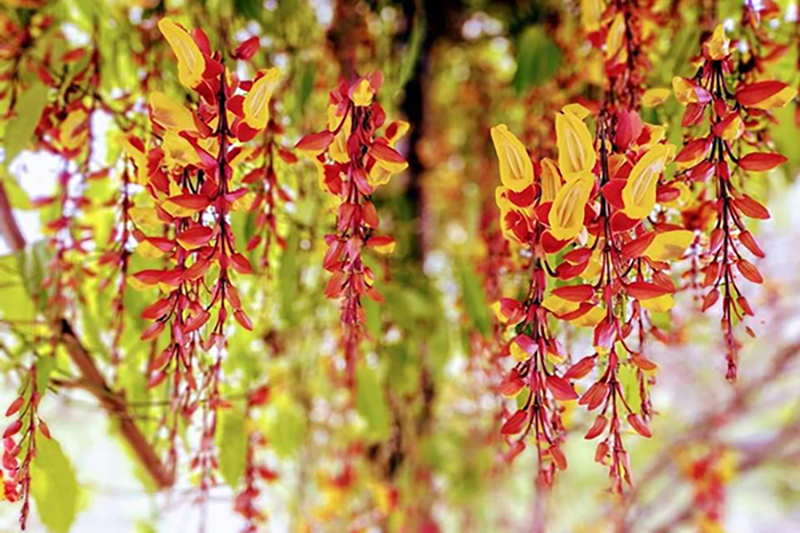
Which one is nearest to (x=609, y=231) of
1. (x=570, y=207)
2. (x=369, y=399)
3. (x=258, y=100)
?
(x=570, y=207)

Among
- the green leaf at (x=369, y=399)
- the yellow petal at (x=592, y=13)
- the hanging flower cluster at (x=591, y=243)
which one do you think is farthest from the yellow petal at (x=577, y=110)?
the green leaf at (x=369, y=399)

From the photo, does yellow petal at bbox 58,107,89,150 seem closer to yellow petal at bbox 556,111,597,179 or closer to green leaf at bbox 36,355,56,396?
green leaf at bbox 36,355,56,396

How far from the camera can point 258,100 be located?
27 cm

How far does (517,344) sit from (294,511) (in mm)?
497

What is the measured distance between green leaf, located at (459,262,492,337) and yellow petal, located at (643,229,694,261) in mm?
230

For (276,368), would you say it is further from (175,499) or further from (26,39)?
(26,39)

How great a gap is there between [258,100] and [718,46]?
150 mm

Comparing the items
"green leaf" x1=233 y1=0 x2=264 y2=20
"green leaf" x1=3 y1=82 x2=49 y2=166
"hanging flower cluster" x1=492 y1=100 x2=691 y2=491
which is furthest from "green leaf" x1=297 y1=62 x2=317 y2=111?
"hanging flower cluster" x1=492 y1=100 x2=691 y2=491

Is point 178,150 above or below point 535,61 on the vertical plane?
below

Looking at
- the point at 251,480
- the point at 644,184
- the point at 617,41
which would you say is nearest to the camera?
the point at 644,184

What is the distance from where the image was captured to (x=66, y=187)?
44cm

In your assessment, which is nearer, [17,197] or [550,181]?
[550,181]

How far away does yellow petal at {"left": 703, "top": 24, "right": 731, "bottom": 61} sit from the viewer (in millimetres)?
258

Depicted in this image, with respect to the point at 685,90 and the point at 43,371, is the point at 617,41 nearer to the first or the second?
the point at 685,90
